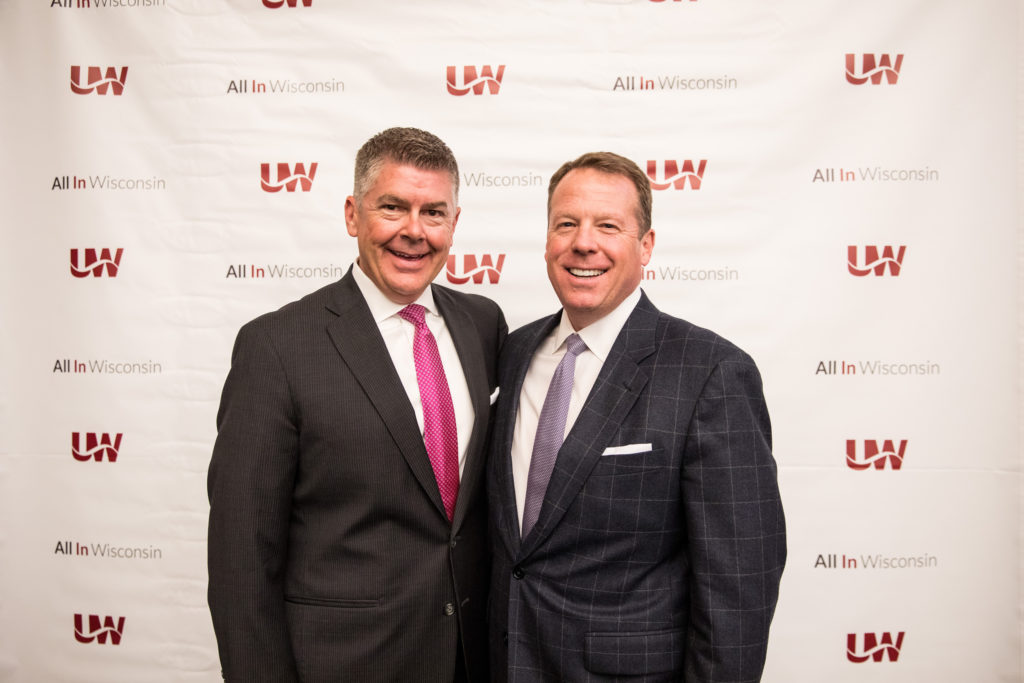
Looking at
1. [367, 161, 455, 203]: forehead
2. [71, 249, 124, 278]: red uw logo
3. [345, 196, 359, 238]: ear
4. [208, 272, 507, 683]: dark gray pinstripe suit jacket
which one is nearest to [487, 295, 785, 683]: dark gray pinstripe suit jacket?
[208, 272, 507, 683]: dark gray pinstripe suit jacket

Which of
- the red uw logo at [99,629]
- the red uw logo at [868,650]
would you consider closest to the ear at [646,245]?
the red uw logo at [868,650]

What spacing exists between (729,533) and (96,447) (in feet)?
8.13

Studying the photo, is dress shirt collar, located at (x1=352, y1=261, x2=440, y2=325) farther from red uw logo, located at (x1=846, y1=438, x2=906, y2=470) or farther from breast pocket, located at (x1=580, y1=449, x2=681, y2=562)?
red uw logo, located at (x1=846, y1=438, x2=906, y2=470)

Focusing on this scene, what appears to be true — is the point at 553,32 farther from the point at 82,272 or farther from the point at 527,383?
the point at 82,272

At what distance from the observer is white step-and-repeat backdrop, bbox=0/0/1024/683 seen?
2.34 meters

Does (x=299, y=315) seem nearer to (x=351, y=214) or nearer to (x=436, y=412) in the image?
Answer: (x=351, y=214)

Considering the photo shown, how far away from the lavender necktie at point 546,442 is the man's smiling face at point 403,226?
45 cm

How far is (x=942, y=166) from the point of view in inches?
92.2

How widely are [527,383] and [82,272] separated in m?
2.01

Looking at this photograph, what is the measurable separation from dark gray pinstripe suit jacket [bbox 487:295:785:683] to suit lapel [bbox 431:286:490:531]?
171 mm

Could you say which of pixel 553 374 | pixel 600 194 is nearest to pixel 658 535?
pixel 553 374

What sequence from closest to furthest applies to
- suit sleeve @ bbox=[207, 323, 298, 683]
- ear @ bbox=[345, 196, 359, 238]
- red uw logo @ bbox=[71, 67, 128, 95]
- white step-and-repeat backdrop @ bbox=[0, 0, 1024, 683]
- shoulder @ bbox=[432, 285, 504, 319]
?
suit sleeve @ bbox=[207, 323, 298, 683] < ear @ bbox=[345, 196, 359, 238] < shoulder @ bbox=[432, 285, 504, 319] < white step-and-repeat backdrop @ bbox=[0, 0, 1024, 683] < red uw logo @ bbox=[71, 67, 128, 95]

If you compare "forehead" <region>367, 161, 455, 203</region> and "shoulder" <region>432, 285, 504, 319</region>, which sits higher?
"forehead" <region>367, 161, 455, 203</region>

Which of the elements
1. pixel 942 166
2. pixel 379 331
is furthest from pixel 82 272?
pixel 942 166
